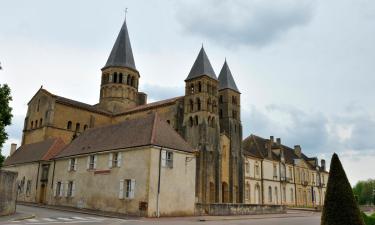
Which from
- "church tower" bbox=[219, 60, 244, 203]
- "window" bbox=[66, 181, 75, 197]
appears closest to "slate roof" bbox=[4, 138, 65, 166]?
"window" bbox=[66, 181, 75, 197]

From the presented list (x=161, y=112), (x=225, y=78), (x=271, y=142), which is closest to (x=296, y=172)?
(x=271, y=142)

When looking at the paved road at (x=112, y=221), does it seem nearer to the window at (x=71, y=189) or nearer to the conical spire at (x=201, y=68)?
the window at (x=71, y=189)

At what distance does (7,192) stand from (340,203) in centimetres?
1933

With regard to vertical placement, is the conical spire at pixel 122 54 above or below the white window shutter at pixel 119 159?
above

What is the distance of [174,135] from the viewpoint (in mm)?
29328

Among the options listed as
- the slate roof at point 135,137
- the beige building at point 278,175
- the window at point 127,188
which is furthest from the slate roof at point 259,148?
the window at point 127,188

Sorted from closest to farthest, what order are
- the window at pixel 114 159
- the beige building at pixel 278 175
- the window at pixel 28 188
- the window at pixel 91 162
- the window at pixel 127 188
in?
the window at pixel 127 188 → the window at pixel 114 159 → the window at pixel 91 162 → the window at pixel 28 188 → the beige building at pixel 278 175

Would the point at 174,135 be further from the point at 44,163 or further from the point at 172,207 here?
the point at 44,163

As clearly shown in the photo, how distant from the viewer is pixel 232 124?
49.6m

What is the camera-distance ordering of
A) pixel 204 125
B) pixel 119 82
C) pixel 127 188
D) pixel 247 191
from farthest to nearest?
pixel 119 82 → pixel 247 191 → pixel 204 125 → pixel 127 188

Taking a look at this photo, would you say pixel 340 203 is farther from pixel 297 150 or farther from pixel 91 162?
pixel 297 150

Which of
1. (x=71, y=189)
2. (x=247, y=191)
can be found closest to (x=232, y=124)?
(x=247, y=191)

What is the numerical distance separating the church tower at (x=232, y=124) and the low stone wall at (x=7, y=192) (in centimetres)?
2844

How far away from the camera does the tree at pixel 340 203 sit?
1169cm
